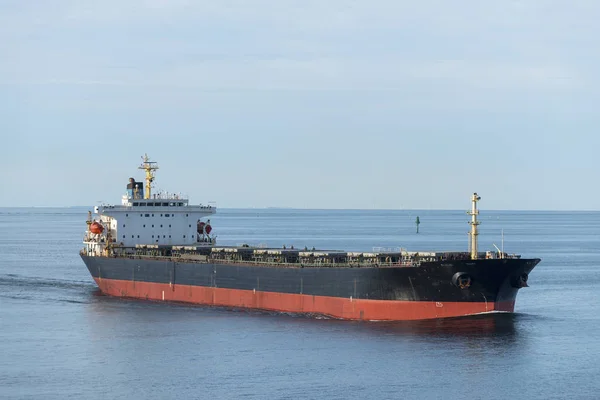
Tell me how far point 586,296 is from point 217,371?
28.0 m

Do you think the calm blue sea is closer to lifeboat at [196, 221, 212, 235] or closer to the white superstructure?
the white superstructure

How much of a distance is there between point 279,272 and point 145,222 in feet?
49.5

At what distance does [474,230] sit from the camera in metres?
39.2

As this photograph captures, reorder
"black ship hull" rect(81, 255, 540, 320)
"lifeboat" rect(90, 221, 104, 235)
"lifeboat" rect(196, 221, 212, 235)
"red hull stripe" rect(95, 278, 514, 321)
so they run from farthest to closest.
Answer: "lifeboat" rect(196, 221, 212, 235), "lifeboat" rect(90, 221, 104, 235), "red hull stripe" rect(95, 278, 514, 321), "black ship hull" rect(81, 255, 540, 320)

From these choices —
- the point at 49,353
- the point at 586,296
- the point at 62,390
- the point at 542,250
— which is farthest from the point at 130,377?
the point at 542,250

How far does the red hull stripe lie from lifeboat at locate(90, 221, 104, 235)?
13.0ft

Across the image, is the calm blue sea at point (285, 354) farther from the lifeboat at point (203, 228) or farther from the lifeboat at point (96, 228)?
the lifeboat at point (203, 228)

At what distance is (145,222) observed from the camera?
185 ft

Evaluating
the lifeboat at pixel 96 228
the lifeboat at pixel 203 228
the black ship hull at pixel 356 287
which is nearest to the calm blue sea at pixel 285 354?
the black ship hull at pixel 356 287

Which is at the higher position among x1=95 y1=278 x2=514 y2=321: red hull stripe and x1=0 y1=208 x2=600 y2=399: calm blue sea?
x1=95 y1=278 x2=514 y2=321: red hull stripe

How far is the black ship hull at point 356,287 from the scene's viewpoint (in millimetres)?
38625

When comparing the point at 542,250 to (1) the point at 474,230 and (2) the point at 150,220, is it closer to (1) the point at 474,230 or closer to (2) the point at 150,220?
(2) the point at 150,220

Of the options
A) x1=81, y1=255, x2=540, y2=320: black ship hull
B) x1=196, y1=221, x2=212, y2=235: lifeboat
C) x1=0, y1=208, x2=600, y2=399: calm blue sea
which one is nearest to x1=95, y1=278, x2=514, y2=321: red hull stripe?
x1=81, y1=255, x2=540, y2=320: black ship hull

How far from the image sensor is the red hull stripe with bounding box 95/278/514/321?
39.2m
